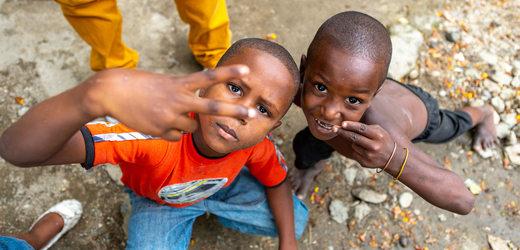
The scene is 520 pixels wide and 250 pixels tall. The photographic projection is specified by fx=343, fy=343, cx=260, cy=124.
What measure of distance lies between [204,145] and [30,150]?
638 mm

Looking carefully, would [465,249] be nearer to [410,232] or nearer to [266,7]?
[410,232]

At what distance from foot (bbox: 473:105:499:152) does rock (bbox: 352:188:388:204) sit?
90 cm

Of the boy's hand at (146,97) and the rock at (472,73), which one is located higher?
the boy's hand at (146,97)

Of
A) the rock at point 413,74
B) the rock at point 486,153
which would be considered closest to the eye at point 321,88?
the rock at point 413,74

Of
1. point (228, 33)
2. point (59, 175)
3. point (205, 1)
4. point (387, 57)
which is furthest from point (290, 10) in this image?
point (59, 175)

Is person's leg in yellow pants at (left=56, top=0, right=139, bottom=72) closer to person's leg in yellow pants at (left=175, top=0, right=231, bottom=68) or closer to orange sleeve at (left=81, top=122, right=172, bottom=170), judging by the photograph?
person's leg in yellow pants at (left=175, top=0, right=231, bottom=68)

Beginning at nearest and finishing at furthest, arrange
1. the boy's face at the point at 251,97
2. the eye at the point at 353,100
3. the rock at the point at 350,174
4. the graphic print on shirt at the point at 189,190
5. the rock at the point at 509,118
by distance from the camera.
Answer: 1. the boy's face at the point at 251,97
2. the eye at the point at 353,100
3. the graphic print on shirt at the point at 189,190
4. the rock at the point at 350,174
5. the rock at the point at 509,118

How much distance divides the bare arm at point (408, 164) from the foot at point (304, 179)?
2.70ft

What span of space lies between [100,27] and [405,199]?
7.53 feet

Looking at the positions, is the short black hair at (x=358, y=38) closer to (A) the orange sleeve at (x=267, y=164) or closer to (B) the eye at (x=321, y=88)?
(B) the eye at (x=321, y=88)

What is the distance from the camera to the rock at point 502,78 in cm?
294

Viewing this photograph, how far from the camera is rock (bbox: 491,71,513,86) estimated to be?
2.94 metres

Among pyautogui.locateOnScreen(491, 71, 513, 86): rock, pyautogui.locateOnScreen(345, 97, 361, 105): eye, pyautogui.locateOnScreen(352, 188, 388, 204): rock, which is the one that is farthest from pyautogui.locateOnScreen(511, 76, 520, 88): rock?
pyautogui.locateOnScreen(345, 97, 361, 105): eye

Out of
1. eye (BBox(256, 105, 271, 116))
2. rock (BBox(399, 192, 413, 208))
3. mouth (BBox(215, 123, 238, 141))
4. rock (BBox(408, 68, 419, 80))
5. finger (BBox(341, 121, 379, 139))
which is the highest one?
eye (BBox(256, 105, 271, 116))
